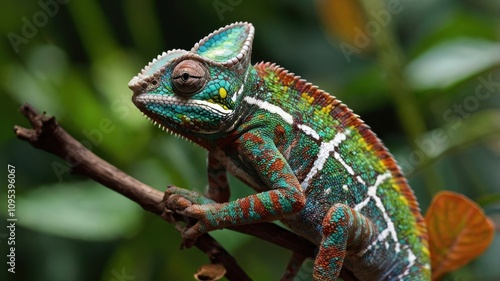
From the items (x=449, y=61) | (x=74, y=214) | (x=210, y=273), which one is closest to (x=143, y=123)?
(x=74, y=214)

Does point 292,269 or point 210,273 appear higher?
point 292,269

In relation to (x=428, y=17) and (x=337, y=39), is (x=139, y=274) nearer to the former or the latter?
(x=337, y=39)

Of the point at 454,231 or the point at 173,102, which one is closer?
the point at 173,102

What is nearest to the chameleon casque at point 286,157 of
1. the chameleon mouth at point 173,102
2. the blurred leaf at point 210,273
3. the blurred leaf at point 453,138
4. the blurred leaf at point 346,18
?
the chameleon mouth at point 173,102

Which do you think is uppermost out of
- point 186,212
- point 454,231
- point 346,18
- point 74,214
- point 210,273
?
point 346,18

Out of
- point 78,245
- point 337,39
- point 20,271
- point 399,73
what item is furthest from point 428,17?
point 20,271

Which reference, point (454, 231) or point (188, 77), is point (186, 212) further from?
point (454, 231)
